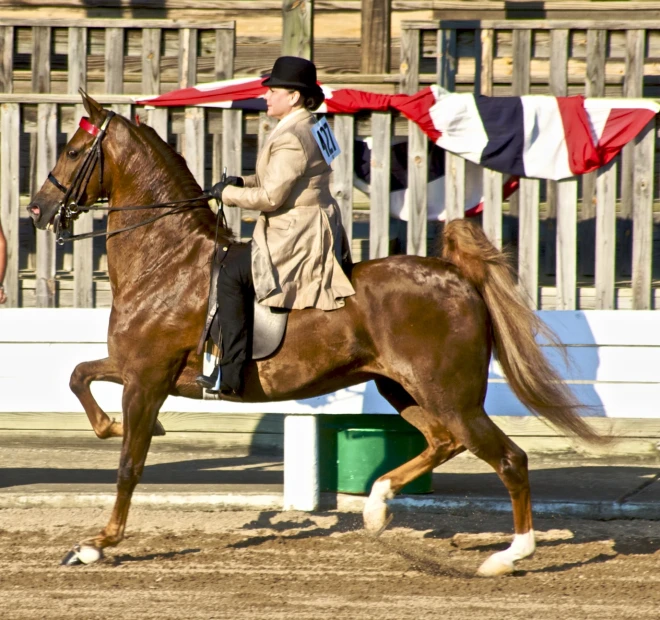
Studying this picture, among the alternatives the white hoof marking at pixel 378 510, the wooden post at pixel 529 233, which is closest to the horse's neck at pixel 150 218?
the white hoof marking at pixel 378 510

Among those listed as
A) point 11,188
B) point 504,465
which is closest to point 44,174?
point 11,188

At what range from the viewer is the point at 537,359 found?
5137mm

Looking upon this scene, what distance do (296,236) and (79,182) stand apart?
1177 millimetres

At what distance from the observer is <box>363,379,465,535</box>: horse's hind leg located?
500 cm

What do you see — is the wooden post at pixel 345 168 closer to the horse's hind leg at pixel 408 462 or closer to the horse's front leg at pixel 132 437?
the horse's hind leg at pixel 408 462

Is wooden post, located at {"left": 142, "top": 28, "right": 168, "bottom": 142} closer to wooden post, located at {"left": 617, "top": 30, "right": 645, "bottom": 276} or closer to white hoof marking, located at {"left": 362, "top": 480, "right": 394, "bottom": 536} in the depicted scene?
wooden post, located at {"left": 617, "top": 30, "right": 645, "bottom": 276}

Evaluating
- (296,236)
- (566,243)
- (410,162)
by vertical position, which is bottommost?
(566,243)

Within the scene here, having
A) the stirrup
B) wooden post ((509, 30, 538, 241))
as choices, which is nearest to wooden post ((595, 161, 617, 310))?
wooden post ((509, 30, 538, 241))

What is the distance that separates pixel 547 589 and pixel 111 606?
1.91 meters

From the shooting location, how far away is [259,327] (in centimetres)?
504

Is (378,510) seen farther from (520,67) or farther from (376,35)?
(376,35)

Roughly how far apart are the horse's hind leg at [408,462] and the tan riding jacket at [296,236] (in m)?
0.70

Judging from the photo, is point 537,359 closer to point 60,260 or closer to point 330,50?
point 60,260

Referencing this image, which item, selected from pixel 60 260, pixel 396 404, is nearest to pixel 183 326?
pixel 396 404
